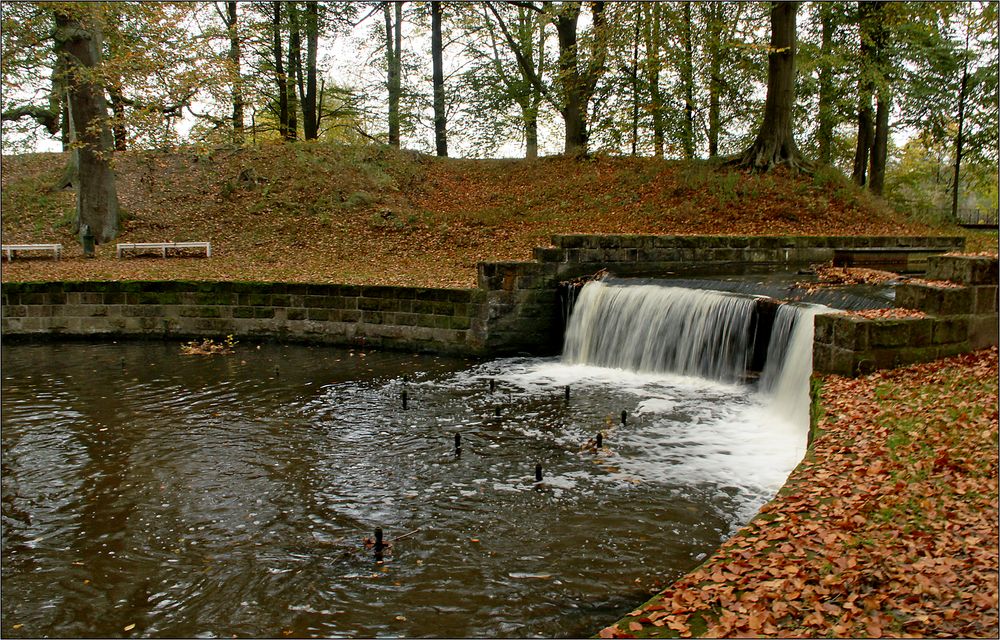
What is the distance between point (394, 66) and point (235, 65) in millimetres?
11584

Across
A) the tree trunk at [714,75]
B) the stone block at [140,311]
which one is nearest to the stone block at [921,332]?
the tree trunk at [714,75]

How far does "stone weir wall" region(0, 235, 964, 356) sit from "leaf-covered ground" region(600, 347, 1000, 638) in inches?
327

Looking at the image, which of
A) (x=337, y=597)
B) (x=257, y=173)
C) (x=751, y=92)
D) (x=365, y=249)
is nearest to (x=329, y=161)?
(x=257, y=173)

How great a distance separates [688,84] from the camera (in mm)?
23953

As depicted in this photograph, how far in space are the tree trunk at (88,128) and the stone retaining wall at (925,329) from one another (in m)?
16.6

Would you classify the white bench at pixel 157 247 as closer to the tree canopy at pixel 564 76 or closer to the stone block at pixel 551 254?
the tree canopy at pixel 564 76

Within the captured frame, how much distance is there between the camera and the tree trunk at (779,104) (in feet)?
63.3

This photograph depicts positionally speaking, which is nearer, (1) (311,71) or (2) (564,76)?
(2) (564,76)

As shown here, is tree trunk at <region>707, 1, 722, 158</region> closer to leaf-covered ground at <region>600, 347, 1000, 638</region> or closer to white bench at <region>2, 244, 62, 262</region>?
leaf-covered ground at <region>600, 347, 1000, 638</region>

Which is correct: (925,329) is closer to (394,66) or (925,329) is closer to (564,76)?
(564,76)

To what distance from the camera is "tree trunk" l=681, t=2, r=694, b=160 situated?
67.3 ft

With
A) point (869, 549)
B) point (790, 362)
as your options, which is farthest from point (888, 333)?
point (869, 549)

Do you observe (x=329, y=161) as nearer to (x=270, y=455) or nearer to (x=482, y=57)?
(x=482, y=57)

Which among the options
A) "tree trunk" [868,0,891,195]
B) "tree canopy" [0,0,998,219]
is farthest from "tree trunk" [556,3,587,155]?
"tree trunk" [868,0,891,195]
